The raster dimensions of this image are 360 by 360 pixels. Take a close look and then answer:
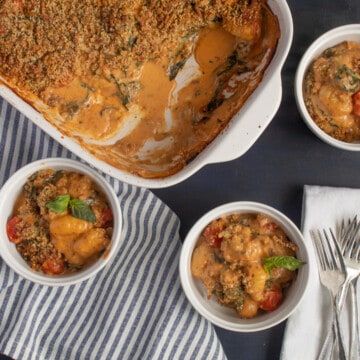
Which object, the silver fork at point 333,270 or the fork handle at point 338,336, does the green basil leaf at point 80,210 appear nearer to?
the silver fork at point 333,270

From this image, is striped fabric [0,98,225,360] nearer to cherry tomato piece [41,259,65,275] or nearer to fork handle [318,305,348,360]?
cherry tomato piece [41,259,65,275]

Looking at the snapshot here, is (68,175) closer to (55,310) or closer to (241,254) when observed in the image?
(55,310)

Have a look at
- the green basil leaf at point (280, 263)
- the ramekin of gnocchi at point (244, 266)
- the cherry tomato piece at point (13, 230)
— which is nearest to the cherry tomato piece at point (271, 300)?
the ramekin of gnocchi at point (244, 266)

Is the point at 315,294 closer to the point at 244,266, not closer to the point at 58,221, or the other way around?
the point at 244,266

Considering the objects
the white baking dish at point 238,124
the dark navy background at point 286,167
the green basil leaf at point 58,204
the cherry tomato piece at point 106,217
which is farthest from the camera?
the dark navy background at point 286,167

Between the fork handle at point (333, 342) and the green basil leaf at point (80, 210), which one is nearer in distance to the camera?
the green basil leaf at point (80, 210)

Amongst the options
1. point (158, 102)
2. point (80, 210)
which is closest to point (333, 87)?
point (158, 102)

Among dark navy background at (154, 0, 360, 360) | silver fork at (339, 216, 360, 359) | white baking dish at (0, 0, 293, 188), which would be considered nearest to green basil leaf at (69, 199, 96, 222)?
white baking dish at (0, 0, 293, 188)
